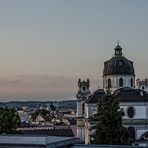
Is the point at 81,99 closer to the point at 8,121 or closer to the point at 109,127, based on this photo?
the point at 8,121

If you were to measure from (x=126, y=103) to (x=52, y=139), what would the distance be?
33.9 m

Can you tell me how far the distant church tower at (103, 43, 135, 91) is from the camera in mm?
68438

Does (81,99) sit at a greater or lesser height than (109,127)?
greater

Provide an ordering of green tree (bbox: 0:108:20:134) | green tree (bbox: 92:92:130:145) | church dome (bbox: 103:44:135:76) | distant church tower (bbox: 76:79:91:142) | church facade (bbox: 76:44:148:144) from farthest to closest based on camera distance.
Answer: distant church tower (bbox: 76:79:91:142) → church dome (bbox: 103:44:135:76) → church facade (bbox: 76:44:148:144) → green tree (bbox: 0:108:20:134) → green tree (bbox: 92:92:130:145)

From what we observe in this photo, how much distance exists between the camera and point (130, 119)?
203 feet

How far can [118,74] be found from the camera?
225 ft

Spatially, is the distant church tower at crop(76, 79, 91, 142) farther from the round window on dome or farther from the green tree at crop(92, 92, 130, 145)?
the green tree at crop(92, 92, 130, 145)

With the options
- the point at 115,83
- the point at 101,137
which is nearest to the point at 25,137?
the point at 101,137

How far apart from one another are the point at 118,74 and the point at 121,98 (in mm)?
7514

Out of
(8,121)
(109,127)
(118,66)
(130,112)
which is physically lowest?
(109,127)

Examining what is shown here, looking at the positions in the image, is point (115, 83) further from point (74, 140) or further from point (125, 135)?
point (74, 140)

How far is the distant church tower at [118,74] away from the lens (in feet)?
225

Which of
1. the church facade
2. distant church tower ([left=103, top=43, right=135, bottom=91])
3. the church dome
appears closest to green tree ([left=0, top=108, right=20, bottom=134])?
the church facade

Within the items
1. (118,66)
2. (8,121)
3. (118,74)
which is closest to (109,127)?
(8,121)
